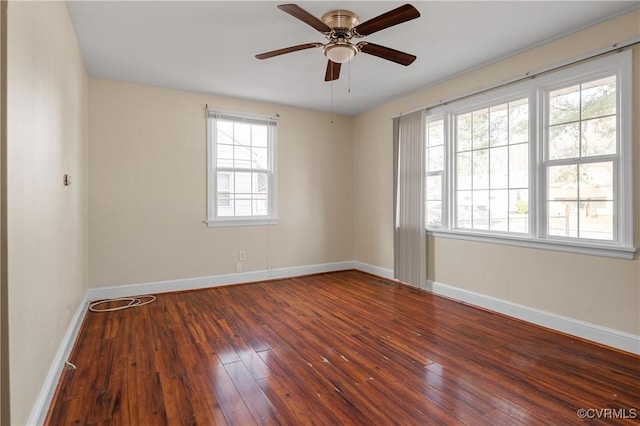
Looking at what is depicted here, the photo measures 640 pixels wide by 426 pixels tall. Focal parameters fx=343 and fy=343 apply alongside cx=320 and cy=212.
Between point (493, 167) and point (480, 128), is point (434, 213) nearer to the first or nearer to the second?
point (493, 167)

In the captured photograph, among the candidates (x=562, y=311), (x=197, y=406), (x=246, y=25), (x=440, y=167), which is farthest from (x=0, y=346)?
(x=440, y=167)

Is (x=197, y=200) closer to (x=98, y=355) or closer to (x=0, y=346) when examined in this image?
(x=98, y=355)

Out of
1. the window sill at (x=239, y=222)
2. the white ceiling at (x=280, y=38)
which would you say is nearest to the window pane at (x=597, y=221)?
the white ceiling at (x=280, y=38)

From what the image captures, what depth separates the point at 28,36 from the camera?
1691 millimetres

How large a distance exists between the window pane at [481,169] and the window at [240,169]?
276 centimetres

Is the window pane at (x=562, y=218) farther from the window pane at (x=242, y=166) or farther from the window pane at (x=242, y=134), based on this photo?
the window pane at (x=242, y=134)

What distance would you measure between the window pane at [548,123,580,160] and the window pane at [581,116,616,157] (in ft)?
0.18

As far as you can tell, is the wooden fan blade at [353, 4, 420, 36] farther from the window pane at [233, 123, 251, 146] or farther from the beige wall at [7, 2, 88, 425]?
the window pane at [233, 123, 251, 146]

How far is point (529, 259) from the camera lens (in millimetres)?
3369

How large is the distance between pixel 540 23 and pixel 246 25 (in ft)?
8.02

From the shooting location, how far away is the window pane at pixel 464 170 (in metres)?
4.02

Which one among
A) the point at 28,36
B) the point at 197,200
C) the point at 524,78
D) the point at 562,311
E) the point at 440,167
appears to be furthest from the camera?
the point at 197,200

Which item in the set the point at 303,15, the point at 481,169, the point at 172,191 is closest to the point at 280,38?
the point at 303,15

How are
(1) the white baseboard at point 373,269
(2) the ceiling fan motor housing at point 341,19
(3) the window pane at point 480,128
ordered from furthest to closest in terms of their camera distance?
1. (1) the white baseboard at point 373,269
2. (3) the window pane at point 480,128
3. (2) the ceiling fan motor housing at point 341,19
